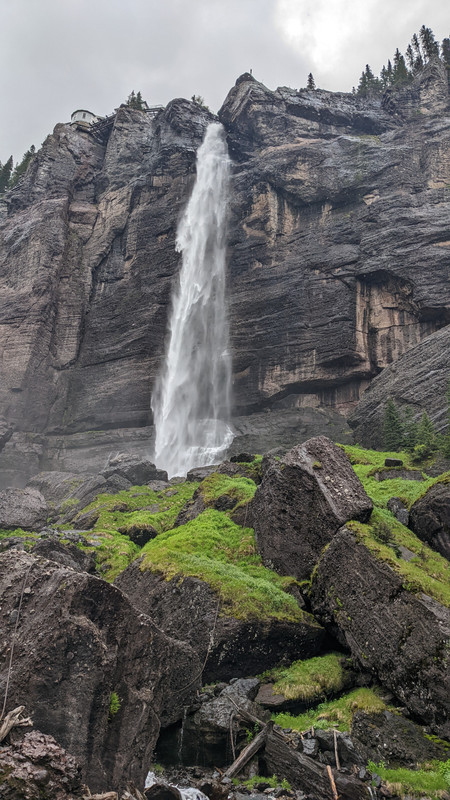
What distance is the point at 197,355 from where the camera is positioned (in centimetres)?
4688

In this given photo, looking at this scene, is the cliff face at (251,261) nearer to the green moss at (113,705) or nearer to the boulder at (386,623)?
the boulder at (386,623)

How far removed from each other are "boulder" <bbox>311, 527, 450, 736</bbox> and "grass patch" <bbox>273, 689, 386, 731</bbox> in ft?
1.52

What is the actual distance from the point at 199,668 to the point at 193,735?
1.31 m

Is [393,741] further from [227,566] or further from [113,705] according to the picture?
[227,566]

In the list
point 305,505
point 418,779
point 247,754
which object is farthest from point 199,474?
point 418,779

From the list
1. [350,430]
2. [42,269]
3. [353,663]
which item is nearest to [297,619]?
[353,663]

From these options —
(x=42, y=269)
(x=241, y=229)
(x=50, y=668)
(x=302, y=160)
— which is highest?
(x=302, y=160)

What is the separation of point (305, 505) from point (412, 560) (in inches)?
128

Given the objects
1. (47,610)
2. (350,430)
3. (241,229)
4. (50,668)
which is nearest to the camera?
(50,668)

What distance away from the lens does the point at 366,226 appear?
44.9 meters

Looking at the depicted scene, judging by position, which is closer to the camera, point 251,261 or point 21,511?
point 21,511

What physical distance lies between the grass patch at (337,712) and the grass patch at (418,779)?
1026 millimetres

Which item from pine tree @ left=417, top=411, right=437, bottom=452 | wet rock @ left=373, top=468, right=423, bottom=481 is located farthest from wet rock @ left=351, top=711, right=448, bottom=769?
pine tree @ left=417, top=411, right=437, bottom=452

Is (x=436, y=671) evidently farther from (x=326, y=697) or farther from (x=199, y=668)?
(x=199, y=668)
